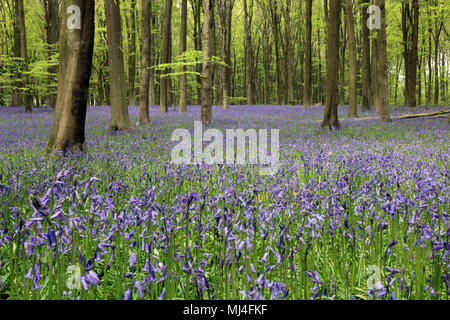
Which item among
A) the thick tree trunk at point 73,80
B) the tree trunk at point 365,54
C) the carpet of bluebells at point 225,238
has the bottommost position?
the carpet of bluebells at point 225,238

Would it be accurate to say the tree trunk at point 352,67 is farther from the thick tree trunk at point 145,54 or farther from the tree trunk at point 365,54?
the thick tree trunk at point 145,54

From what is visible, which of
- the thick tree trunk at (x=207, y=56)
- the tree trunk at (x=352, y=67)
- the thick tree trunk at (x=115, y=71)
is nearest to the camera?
the thick tree trunk at (x=115, y=71)

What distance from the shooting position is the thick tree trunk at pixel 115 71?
12977 millimetres

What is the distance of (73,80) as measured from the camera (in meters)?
7.79

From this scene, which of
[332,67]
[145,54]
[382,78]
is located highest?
[145,54]

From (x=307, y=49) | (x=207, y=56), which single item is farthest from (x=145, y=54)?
(x=307, y=49)

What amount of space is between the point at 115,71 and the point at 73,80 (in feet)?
18.8

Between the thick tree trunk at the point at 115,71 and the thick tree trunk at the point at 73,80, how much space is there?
16.6 feet

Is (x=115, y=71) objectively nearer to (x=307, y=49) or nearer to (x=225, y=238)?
(x=225, y=238)

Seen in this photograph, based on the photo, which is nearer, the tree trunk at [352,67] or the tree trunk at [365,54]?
the tree trunk at [352,67]

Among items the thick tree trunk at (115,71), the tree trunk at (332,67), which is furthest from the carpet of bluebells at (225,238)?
the tree trunk at (332,67)
